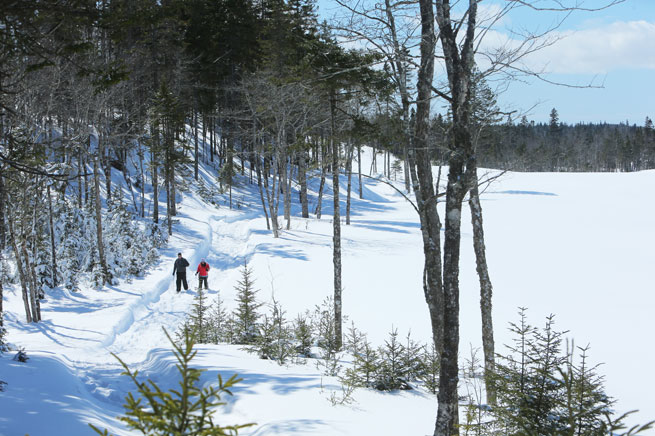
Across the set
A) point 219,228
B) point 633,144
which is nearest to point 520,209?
point 219,228

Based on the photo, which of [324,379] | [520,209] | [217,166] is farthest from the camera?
[217,166]

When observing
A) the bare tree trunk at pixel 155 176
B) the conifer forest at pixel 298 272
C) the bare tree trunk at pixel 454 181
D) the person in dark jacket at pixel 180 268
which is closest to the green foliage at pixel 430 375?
the conifer forest at pixel 298 272

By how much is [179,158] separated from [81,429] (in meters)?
22.4

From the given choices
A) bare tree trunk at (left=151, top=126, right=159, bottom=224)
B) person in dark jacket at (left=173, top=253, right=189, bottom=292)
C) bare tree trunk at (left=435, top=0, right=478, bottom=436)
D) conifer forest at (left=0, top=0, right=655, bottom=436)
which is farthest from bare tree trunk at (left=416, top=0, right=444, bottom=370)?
bare tree trunk at (left=151, top=126, right=159, bottom=224)

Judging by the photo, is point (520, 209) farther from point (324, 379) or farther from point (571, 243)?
point (324, 379)

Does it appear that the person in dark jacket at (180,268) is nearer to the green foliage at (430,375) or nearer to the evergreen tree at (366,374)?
the evergreen tree at (366,374)

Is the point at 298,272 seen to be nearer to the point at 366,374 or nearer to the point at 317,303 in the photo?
the point at 317,303

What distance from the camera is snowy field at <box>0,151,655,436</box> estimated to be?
19.7 feet

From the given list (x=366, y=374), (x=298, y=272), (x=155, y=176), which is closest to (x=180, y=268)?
(x=298, y=272)

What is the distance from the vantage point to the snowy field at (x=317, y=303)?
237 inches

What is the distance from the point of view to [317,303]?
15.6 m

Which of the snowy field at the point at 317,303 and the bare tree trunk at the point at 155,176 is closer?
the snowy field at the point at 317,303

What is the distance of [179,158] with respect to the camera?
2592 centimetres

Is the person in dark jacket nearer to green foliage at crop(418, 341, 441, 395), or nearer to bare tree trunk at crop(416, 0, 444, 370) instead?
bare tree trunk at crop(416, 0, 444, 370)
